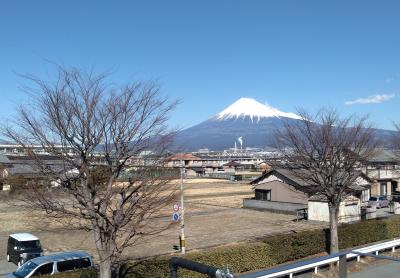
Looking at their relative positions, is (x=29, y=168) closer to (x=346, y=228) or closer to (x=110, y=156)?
(x=110, y=156)

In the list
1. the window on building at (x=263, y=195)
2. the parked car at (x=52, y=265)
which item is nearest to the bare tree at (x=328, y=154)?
the parked car at (x=52, y=265)

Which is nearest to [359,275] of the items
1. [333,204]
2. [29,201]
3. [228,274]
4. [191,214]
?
[333,204]

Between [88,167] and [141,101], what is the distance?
6.44 feet

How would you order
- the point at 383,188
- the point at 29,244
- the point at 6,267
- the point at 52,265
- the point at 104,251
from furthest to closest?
the point at 383,188 < the point at 29,244 < the point at 6,267 < the point at 52,265 < the point at 104,251

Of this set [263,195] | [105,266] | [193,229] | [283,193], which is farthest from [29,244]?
[263,195]

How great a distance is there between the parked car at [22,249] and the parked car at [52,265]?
3.29m

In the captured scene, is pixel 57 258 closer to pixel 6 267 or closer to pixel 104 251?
pixel 6 267

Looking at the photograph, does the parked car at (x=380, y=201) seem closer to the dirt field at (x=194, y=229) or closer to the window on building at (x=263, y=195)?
the window on building at (x=263, y=195)

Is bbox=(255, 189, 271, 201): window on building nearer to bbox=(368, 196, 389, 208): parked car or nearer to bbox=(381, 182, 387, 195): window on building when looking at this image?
bbox=(368, 196, 389, 208): parked car

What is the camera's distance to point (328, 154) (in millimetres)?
19156

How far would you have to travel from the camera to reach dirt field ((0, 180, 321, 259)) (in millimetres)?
21516

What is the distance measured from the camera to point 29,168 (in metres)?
10.6

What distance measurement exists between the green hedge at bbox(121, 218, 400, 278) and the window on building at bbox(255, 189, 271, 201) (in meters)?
14.3

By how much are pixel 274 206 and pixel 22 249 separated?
21432 millimetres
